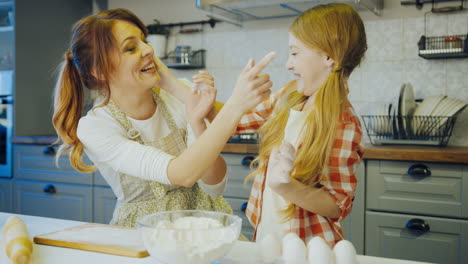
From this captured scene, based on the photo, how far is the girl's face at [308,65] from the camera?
1.27 m

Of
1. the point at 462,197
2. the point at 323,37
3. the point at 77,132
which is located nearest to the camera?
the point at 323,37

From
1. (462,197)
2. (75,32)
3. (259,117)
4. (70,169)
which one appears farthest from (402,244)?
(70,169)

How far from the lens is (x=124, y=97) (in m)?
1.45

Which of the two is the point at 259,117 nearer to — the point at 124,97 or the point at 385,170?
Result: the point at 124,97

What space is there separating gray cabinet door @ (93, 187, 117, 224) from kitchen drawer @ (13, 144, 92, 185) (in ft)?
0.30

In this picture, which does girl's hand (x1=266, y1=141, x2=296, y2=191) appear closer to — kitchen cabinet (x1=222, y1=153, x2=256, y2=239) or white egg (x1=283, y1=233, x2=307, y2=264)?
white egg (x1=283, y1=233, x2=307, y2=264)

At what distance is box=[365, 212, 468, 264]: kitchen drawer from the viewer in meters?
1.98

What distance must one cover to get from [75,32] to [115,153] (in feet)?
1.37

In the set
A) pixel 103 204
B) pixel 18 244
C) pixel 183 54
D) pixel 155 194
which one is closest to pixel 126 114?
pixel 155 194

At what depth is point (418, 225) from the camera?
2014 mm

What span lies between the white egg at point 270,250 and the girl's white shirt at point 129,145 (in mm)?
444

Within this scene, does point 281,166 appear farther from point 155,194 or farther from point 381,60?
point 381,60

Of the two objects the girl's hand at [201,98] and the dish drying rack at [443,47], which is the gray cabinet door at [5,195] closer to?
the girl's hand at [201,98]

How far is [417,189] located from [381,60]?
2.90ft
